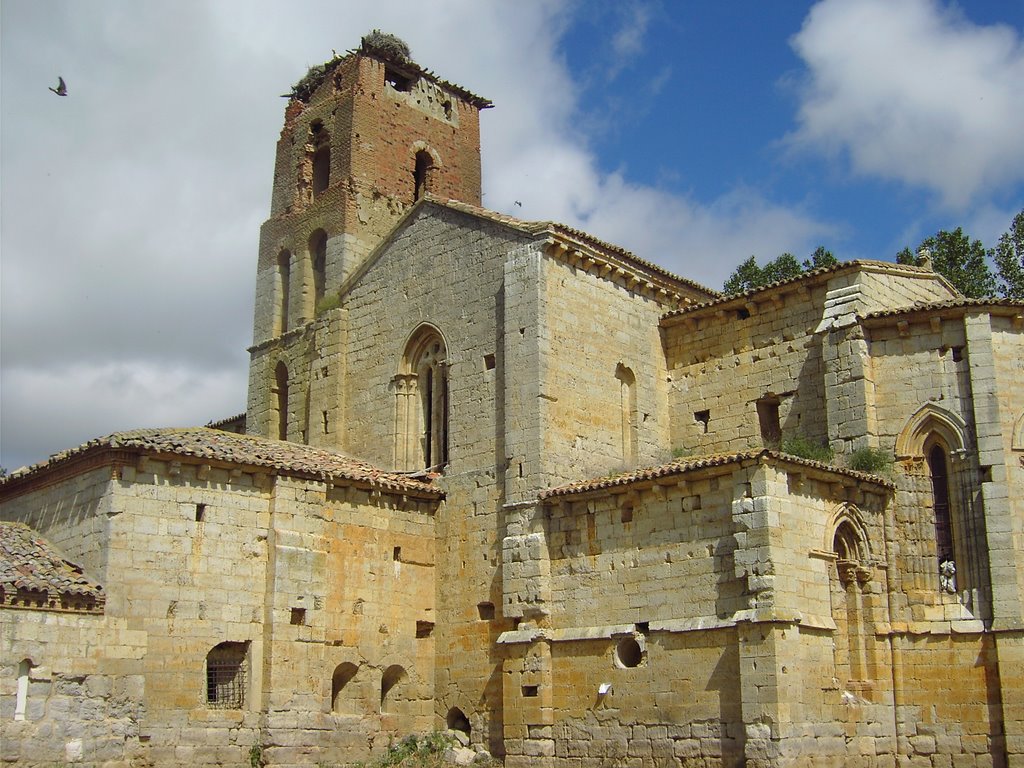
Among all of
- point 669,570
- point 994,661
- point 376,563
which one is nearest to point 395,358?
point 376,563

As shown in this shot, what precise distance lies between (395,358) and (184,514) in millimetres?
6426

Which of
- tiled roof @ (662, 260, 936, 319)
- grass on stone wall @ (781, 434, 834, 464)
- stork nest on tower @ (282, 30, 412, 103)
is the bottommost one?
grass on stone wall @ (781, 434, 834, 464)

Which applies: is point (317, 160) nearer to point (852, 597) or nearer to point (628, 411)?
point (628, 411)

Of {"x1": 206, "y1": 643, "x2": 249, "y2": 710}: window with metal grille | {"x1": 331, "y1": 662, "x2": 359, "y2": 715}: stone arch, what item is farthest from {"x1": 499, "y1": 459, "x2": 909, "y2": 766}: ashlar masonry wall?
{"x1": 206, "y1": 643, "x2": 249, "y2": 710}: window with metal grille

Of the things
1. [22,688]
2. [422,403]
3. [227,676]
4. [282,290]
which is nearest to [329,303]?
[282,290]

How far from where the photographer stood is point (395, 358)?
23828mm

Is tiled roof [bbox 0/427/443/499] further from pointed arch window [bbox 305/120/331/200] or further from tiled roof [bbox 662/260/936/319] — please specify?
pointed arch window [bbox 305/120/331/200]

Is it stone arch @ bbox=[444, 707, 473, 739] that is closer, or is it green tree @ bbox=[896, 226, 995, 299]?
stone arch @ bbox=[444, 707, 473, 739]

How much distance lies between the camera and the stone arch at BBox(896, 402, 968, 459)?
64.0 feet

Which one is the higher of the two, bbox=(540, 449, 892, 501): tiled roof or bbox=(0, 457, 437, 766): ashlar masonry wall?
bbox=(540, 449, 892, 501): tiled roof

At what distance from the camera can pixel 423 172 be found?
96.1ft

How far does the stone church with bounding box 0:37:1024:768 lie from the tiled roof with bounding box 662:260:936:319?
0.06 meters

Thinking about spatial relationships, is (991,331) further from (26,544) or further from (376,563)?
(26,544)

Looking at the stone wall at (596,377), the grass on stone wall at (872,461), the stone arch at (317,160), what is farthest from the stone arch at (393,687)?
the stone arch at (317,160)
